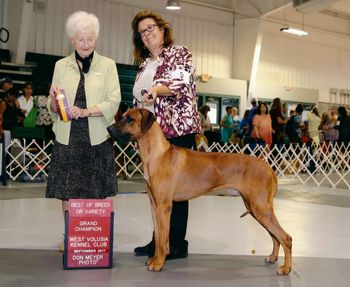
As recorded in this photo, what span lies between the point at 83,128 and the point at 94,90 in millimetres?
239

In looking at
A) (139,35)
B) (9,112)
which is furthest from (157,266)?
(9,112)

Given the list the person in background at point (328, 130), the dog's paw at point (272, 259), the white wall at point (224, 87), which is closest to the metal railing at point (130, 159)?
the person in background at point (328, 130)

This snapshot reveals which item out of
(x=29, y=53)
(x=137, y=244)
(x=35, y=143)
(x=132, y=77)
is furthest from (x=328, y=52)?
(x=137, y=244)

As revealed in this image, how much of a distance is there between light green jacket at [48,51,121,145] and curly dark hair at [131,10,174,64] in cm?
22

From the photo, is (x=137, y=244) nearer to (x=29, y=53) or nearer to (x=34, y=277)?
(x=34, y=277)

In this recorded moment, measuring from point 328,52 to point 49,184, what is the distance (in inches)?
664

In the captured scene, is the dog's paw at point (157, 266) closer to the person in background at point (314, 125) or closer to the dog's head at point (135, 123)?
the dog's head at point (135, 123)

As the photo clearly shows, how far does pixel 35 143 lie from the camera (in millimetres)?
7930

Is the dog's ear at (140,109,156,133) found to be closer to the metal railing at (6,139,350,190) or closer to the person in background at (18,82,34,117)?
the metal railing at (6,139,350,190)

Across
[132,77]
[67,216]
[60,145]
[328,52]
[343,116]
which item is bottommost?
[67,216]

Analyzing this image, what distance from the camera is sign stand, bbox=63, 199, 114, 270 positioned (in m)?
2.90

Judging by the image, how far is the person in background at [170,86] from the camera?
3.08 m

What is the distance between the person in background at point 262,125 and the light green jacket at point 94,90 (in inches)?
253

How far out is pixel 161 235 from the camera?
290cm
